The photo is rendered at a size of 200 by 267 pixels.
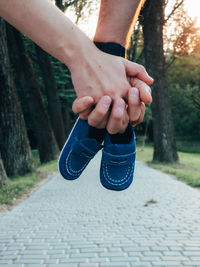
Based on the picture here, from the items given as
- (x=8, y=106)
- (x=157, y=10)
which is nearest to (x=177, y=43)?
(x=157, y=10)

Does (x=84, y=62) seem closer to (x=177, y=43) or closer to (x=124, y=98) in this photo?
(x=124, y=98)

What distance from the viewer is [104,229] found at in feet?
18.8

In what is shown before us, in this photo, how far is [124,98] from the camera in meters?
1.45

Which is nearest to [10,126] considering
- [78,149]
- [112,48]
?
[78,149]

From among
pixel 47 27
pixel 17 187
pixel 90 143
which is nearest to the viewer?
pixel 47 27

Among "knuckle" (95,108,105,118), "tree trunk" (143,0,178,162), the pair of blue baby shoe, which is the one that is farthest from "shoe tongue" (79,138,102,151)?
"tree trunk" (143,0,178,162)

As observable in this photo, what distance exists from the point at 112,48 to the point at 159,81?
14.9 m

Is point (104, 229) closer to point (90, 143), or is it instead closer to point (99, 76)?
point (90, 143)

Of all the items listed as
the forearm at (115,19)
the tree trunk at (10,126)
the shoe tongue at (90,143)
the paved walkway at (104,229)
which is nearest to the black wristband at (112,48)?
the forearm at (115,19)

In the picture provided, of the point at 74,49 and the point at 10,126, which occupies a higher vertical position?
the point at 74,49

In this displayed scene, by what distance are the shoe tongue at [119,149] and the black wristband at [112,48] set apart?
0.44 meters

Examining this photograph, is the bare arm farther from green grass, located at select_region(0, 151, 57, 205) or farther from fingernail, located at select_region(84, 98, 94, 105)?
green grass, located at select_region(0, 151, 57, 205)

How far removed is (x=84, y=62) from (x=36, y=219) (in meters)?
5.59

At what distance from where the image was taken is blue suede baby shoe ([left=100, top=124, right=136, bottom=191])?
1.79 metres
